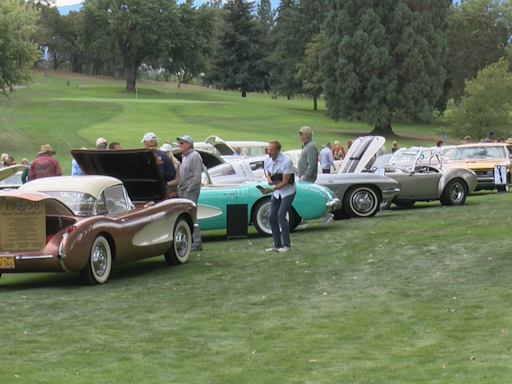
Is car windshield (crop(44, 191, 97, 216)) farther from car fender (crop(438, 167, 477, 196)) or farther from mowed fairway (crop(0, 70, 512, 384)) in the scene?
car fender (crop(438, 167, 477, 196))

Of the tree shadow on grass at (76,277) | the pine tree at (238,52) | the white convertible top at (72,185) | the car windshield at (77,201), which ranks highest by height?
Answer: the pine tree at (238,52)

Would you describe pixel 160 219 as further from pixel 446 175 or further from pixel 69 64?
pixel 69 64

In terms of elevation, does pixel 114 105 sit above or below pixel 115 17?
below

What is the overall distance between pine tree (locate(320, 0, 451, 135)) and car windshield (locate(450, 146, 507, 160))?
132 feet

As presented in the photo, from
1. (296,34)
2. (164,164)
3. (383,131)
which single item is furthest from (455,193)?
(296,34)

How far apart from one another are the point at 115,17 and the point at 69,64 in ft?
162

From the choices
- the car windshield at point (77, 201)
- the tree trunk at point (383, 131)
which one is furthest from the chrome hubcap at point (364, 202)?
the tree trunk at point (383, 131)

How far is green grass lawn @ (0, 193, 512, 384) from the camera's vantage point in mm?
6328

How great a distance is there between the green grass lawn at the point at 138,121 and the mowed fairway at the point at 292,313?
92.3ft

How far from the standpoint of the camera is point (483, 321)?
7.77 meters

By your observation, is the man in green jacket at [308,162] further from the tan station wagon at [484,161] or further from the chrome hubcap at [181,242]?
the tan station wagon at [484,161]

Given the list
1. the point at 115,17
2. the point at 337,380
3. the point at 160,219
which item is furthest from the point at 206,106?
the point at 337,380

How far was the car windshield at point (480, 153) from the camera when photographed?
25.5m

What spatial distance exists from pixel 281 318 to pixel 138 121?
56376 millimetres
